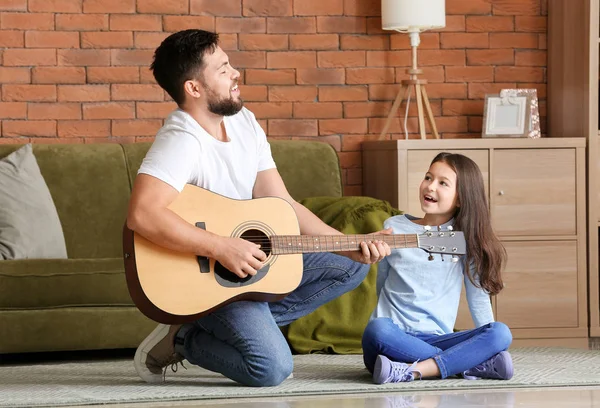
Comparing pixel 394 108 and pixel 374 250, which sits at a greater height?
pixel 394 108

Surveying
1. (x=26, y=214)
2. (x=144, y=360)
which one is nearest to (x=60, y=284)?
(x=26, y=214)

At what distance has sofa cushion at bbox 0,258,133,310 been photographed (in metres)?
3.34

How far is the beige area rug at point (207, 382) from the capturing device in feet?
8.73

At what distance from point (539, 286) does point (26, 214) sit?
197 centimetres

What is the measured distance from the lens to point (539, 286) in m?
4.00

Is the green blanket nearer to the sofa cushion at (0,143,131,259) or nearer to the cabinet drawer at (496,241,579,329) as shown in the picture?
the cabinet drawer at (496,241,579,329)

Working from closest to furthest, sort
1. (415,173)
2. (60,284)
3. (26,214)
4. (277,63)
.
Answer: (60,284)
(26,214)
(415,173)
(277,63)

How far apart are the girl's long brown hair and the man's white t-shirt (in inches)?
22.2

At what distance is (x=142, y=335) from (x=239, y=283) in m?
0.85

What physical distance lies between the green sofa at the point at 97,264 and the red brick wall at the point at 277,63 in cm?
25

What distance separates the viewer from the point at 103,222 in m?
3.95

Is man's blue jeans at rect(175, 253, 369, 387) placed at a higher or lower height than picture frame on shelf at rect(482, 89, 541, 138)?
lower

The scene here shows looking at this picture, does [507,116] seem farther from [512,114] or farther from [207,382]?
[207,382]

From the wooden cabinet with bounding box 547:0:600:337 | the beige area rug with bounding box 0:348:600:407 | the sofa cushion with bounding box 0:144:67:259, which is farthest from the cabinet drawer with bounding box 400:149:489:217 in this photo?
the sofa cushion with bounding box 0:144:67:259
